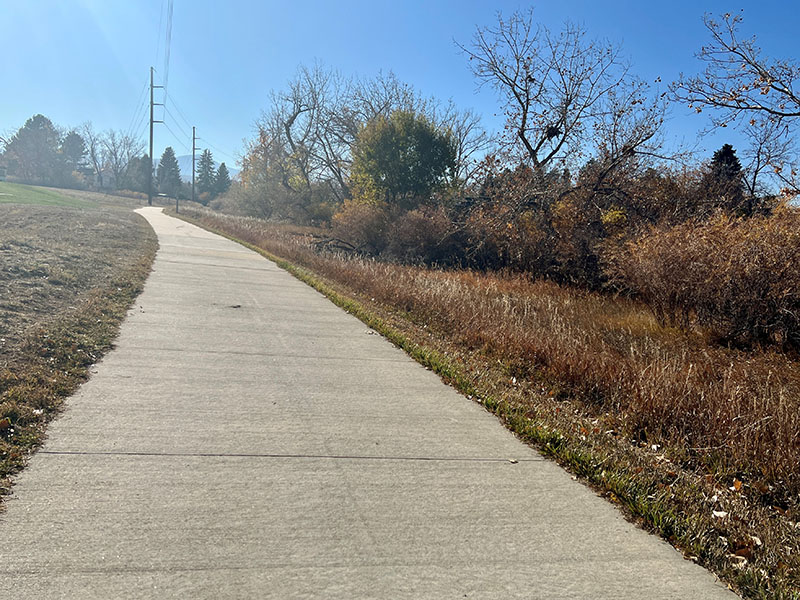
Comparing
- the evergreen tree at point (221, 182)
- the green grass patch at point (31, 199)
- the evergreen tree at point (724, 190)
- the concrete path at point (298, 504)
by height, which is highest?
the evergreen tree at point (221, 182)

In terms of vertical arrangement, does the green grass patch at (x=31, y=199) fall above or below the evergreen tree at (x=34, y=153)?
below

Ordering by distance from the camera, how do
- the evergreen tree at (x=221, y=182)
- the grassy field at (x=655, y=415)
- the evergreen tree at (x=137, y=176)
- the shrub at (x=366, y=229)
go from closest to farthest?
the grassy field at (x=655, y=415) → the shrub at (x=366, y=229) → the evergreen tree at (x=137, y=176) → the evergreen tree at (x=221, y=182)

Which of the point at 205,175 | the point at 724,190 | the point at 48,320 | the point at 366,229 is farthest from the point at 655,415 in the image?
the point at 205,175

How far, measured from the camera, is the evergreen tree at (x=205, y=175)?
114125 millimetres

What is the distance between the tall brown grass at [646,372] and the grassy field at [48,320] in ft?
15.4

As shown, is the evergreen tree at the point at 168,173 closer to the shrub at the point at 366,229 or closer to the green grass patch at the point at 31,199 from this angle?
the green grass patch at the point at 31,199

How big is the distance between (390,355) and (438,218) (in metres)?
17.1

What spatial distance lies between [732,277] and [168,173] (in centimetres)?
11895

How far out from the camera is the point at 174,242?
853 inches

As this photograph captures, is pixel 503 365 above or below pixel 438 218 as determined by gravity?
below

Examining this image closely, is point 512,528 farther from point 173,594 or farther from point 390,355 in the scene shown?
point 390,355

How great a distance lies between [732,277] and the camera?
1038 centimetres

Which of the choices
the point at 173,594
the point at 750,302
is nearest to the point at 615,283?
A: the point at 750,302

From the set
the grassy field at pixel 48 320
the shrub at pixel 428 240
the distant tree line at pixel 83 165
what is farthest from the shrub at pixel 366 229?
the distant tree line at pixel 83 165
